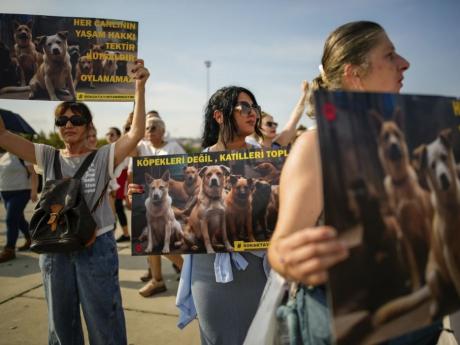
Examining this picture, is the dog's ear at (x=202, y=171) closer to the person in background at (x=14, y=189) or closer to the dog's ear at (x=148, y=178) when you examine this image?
the dog's ear at (x=148, y=178)

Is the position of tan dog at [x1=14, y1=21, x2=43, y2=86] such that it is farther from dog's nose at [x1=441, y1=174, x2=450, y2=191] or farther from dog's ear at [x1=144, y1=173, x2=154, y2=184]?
dog's nose at [x1=441, y1=174, x2=450, y2=191]

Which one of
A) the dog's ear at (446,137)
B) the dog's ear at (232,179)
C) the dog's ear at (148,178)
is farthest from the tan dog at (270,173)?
the dog's ear at (446,137)

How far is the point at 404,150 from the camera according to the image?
977 mm

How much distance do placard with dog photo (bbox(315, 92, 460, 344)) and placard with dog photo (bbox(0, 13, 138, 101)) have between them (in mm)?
1811

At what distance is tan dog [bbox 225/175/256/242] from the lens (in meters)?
2.00

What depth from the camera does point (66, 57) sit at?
2.27 metres

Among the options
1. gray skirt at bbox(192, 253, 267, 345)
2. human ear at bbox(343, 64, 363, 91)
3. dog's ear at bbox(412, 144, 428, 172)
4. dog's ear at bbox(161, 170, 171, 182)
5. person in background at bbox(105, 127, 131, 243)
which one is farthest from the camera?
person in background at bbox(105, 127, 131, 243)

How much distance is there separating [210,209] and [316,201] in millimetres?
1100

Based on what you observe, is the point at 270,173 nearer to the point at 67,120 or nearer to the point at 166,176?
the point at 166,176

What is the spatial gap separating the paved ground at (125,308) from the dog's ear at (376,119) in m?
2.93

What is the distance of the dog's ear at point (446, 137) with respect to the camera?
106 centimetres

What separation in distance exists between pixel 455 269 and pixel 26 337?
3.75 m

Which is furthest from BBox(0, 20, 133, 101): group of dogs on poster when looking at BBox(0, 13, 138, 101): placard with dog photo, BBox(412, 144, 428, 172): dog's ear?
BBox(412, 144, 428, 172): dog's ear

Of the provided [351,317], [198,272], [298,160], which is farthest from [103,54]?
[351,317]
